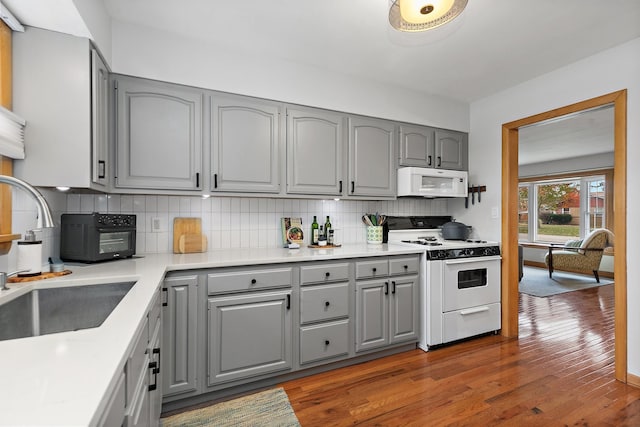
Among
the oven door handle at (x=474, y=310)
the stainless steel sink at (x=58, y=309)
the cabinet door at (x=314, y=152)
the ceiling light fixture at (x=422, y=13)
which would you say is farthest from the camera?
the oven door handle at (x=474, y=310)

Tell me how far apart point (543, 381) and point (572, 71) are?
8.13ft

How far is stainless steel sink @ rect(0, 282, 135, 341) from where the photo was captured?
1.19m

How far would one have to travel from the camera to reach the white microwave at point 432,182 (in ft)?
9.66

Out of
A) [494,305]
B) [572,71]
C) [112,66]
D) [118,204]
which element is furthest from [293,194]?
[572,71]

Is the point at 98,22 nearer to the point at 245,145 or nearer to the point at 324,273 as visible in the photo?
the point at 245,145

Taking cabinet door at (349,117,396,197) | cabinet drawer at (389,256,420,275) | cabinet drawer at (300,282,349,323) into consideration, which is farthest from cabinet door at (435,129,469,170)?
cabinet drawer at (300,282,349,323)

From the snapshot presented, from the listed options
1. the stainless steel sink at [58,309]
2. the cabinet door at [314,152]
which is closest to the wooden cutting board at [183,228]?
the cabinet door at [314,152]

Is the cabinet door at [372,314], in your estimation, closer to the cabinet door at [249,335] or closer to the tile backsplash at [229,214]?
the cabinet door at [249,335]

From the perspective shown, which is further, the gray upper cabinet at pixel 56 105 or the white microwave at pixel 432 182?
the white microwave at pixel 432 182

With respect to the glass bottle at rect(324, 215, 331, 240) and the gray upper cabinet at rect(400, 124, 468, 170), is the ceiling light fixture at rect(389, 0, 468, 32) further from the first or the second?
the glass bottle at rect(324, 215, 331, 240)

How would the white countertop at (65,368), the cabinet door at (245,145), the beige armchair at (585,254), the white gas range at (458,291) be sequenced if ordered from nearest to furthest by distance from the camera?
the white countertop at (65,368)
the cabinet door at (245,145)
the white gas range at (458,291)
the beige armchair at (585,254)

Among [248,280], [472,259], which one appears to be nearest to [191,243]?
[248,280]

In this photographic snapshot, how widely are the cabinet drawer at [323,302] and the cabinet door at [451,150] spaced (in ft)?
5.84

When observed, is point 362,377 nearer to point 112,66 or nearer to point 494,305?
point 494,305
